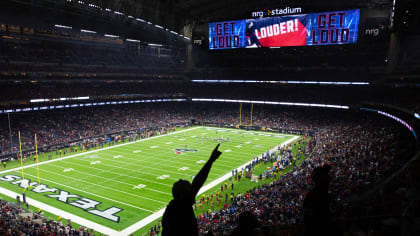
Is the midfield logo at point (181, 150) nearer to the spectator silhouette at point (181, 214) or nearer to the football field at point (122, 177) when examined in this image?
the football field at point (122, 177)

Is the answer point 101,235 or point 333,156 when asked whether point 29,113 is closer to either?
point 101,235

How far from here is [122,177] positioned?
27.7 meters

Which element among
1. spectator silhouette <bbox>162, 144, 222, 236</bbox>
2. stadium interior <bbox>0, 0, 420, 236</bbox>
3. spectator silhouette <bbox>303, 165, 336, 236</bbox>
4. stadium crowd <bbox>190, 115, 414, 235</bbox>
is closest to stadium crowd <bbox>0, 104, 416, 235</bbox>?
stadium crowd <bbox>190, 115, 414, 235</bbox>

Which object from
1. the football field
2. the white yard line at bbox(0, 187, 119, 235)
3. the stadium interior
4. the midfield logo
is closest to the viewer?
the stadium interior

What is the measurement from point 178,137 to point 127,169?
16.5 meters

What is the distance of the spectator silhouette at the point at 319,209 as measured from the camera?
2.62m

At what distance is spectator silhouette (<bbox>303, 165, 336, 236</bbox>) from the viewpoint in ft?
8.59

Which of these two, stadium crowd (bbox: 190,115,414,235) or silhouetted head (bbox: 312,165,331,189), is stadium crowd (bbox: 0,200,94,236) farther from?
silhouetted head (bbox: 312,165,331,189)

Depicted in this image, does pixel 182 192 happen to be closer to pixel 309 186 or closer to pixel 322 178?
pixel 322 178

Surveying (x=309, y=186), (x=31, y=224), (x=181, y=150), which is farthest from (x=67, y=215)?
(x=181, y=150)

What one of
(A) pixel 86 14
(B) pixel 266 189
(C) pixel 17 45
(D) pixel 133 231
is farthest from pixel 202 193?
(C) pixel 17 45

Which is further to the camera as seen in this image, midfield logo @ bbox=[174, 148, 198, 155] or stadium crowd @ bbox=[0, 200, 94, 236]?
midfield logo @ bbox=[174, 148, 198, 155]

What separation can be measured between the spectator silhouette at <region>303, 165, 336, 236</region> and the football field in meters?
17.5

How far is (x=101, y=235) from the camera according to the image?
1756cm
